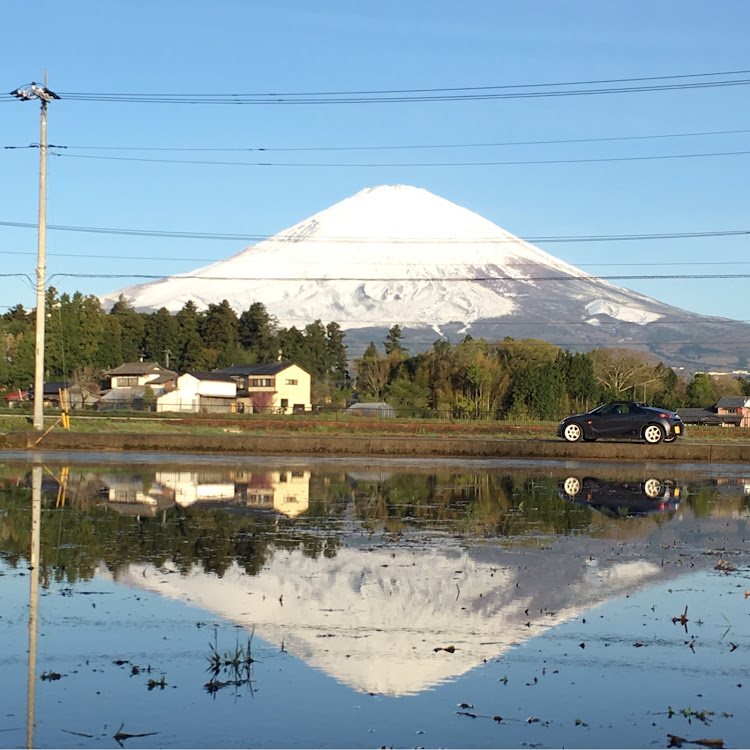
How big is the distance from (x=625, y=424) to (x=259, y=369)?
105919mm

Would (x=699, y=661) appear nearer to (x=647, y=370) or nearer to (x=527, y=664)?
(x=527, y=664)

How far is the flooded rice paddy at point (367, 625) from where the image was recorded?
20.7 feet

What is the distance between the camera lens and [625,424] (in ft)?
117

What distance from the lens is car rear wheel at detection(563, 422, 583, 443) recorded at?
119 feet

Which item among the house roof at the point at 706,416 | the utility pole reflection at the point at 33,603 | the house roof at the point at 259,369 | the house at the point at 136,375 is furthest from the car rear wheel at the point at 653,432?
the house roof at the point at 706,416

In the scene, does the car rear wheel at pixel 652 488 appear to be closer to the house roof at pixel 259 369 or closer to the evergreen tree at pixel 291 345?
the house roof at pixel 259 369

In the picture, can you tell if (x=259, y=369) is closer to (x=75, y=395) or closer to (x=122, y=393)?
(x=122, y=393)

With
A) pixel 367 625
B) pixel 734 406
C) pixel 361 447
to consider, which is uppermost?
pixel 734 406

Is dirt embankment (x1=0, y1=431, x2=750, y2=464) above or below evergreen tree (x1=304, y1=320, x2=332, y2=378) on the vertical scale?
below

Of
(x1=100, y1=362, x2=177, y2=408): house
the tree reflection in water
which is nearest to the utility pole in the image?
the tree reflection in water

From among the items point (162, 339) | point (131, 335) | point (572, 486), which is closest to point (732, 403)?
point (162, 339)

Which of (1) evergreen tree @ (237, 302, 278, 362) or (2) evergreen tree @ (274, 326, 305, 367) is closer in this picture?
(2) evergreen tree @ (274, 326, 305, 367)

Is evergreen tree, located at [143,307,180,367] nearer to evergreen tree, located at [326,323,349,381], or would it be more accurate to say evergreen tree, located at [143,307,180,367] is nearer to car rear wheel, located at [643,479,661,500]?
evergreen tree, located at [326,323,349,381]

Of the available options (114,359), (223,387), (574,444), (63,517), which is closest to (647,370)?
(223,387)
